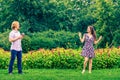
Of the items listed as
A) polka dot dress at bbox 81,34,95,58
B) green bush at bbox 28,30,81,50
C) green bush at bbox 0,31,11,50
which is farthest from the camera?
green bush at bbox 28,30,81,50

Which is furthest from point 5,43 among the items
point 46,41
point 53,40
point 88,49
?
point 88,49

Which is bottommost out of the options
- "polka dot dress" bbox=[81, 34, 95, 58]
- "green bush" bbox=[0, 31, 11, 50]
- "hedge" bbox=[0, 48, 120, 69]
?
"hedge" bbox=[0, 48, 120, 69]

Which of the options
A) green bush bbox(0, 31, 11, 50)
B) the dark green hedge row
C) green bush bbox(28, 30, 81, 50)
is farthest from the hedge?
green bush bbox(28, 30, 81, 50)

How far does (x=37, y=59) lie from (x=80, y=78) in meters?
5.06

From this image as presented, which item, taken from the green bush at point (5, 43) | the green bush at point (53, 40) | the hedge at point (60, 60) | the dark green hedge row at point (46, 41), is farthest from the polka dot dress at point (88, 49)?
the green bush at point (53, 40)

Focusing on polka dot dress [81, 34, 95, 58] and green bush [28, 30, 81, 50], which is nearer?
polka dot dress [81, 34, 95, 58]

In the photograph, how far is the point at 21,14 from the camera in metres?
39.5

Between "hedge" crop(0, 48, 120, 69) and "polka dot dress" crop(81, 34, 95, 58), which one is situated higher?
"polka dot dress" crop(81, 34, 95, 58)

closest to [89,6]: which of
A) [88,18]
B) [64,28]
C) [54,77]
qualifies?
[88,18]

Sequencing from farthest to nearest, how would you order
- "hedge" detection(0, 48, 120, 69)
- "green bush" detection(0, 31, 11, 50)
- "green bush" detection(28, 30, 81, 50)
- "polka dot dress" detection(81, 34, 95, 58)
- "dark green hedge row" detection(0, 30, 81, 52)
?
"green bush" detection(28, 30, 81, 50)
"green bush" detection(0, 31, 11, 50)
"dark green hedge row" detection(0, 30, 81, 52)
"hedge" detection(0, 48, 120, 69)
"polka dot dress" detection(81, 34, 95, 58)

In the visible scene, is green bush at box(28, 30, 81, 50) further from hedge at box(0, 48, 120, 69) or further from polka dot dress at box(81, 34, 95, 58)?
polka dot dress at box(81, 34, 95, 58)

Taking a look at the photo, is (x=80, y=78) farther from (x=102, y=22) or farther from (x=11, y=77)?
(x=102, y=22)

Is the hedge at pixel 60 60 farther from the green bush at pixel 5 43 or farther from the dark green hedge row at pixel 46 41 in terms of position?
the green bush at pixel 5 43

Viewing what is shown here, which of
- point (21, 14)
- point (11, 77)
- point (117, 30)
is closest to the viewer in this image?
point (11, 77)
